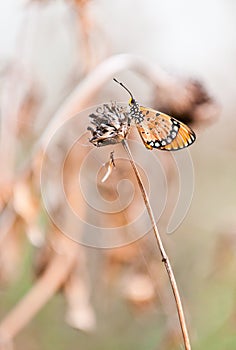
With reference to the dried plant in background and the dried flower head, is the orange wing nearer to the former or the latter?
the dried flower head

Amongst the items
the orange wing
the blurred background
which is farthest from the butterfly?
the blurred background

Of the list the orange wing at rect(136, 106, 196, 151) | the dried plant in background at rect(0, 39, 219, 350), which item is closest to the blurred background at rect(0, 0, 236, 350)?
the dried plant in background at rect(0, 39, 219, 350)

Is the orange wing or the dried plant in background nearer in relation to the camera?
the orange wing

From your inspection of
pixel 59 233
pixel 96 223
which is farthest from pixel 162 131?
pixel 96 223

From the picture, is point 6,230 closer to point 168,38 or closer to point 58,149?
point 58,149

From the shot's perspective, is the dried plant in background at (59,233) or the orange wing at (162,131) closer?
the orange wing at (162,131)

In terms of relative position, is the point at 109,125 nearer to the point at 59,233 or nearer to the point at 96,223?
the point at 59,233

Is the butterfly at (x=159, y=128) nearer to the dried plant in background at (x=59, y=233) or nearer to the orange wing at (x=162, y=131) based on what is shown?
the orange wing at (x=162, y=131)

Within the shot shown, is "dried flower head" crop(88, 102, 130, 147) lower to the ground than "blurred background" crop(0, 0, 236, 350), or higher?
lower

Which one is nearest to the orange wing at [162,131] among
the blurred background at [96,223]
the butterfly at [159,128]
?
the butterfly at [159,128]
